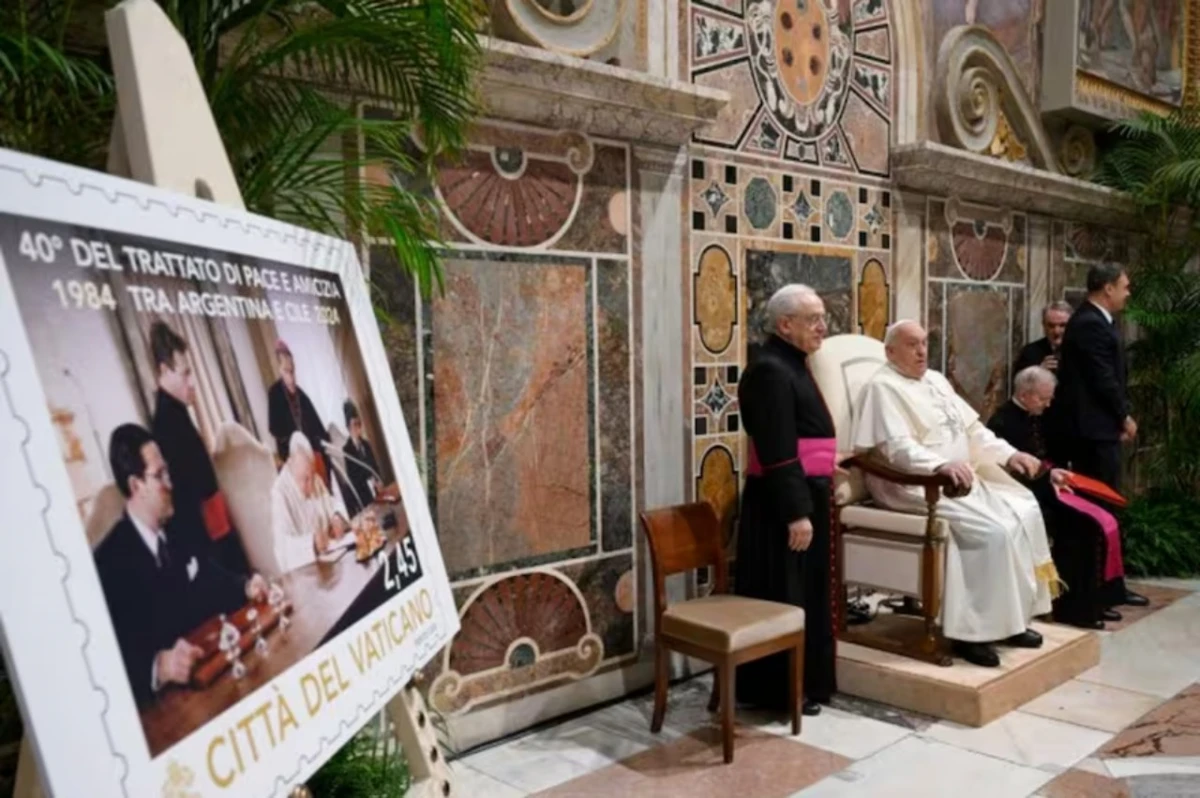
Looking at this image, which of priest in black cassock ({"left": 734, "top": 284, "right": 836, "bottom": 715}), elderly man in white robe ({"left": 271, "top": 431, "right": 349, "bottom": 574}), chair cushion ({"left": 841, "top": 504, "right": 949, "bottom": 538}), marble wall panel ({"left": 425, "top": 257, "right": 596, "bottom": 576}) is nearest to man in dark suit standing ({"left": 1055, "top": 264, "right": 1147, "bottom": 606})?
chair cushion ({"left": 841, "top": 504, "right": 949, "bottom": 538})

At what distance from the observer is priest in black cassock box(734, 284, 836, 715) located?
3791 mm

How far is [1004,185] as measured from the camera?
600 cm

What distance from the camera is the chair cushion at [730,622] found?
3.37 meters

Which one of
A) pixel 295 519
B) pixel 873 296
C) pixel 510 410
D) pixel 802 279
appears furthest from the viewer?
Result: pixel 873 296

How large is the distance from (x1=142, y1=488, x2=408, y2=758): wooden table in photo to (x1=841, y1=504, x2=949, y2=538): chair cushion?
2687 mm

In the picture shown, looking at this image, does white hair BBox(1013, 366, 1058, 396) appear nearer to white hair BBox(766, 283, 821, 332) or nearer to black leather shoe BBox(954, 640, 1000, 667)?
black leather shoe BBox(954, 640, 1000, 667)

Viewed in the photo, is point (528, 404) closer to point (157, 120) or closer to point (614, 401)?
point (614, 401)

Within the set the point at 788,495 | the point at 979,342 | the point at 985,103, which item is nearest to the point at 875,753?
the point at 788,495

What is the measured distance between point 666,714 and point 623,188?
7.02 ft

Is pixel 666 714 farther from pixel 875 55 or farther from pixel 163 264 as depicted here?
pixel 875 55

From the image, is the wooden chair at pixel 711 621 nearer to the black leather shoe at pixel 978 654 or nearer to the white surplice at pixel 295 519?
the black leather shoe at pixel 978 654

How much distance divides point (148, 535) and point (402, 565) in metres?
0.73

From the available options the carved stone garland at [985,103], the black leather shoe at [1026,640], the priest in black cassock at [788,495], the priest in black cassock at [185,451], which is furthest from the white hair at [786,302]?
the priest in black cassock at [185,451]

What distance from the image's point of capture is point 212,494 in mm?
1408
